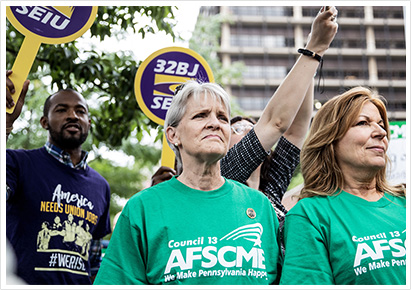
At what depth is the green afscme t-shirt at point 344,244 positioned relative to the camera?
204 cm

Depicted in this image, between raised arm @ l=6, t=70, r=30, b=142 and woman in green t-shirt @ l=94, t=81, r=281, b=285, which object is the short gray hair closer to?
woman in green t-shirt @ l=94, t=81, r=281, b=285

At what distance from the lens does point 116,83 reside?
4.95 meters

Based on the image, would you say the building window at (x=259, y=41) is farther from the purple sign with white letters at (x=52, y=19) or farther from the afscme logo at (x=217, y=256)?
the afscme logo at (x=217, y=256)

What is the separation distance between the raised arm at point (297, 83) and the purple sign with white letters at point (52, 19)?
4.86ft

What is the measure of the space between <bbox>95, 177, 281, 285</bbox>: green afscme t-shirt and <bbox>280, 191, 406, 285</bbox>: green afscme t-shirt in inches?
4.4

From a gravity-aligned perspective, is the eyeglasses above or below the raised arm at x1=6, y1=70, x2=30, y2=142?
below

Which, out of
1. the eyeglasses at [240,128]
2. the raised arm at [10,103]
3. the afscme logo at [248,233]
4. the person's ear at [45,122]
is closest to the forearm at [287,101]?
the afscme logo at [248,233]

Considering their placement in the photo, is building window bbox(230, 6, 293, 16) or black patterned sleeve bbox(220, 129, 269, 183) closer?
black patterned sleeve bbox(220, 129, 269, 183)

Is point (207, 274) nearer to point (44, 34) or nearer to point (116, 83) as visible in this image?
point (44, 34)

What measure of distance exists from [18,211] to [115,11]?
2165 millimetres

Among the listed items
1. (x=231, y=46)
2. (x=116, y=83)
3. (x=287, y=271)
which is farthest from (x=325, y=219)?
(x=231, y=46)

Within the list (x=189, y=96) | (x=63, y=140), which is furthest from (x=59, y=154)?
(x=189, y=96)

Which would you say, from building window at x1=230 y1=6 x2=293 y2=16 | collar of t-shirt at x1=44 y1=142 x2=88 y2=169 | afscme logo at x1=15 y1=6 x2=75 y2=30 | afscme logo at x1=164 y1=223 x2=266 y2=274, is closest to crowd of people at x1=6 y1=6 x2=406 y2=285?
afscme logo at x1=164 y1=223 x2=266 y2=274

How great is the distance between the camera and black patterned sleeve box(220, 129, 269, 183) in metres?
2.65
